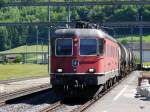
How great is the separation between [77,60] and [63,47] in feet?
3.01

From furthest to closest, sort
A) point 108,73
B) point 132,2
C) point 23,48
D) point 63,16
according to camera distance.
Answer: point 23,48 → point 63,16 → point 132,2 → point 108,73

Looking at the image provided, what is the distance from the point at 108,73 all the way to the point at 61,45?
416cm

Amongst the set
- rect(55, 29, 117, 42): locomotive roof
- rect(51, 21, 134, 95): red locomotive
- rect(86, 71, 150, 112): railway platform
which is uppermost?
rect(55, 29, 117, 42): locomotive roof

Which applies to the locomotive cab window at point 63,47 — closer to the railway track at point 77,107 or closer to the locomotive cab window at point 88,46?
Answer: the locomotive cab window at point 88,46

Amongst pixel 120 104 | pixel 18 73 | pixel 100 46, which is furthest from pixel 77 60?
pixel 18 73

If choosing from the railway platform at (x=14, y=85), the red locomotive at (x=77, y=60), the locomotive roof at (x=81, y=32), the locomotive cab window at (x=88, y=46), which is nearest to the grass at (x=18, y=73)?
the railway platform at (x=14, y=85)

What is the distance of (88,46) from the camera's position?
23.7m

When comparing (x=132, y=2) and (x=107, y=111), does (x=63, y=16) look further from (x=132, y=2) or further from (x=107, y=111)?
(x=107, y=111)

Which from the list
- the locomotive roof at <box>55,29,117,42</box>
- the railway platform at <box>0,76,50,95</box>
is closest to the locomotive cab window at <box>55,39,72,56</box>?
the locomotive roof at <box>55,29,117,42</box>

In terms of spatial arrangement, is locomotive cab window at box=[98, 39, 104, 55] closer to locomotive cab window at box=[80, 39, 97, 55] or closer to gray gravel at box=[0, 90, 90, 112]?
locomotive cab window at box=[80, 39, 97, 55]

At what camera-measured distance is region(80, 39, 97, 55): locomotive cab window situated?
23469 mm

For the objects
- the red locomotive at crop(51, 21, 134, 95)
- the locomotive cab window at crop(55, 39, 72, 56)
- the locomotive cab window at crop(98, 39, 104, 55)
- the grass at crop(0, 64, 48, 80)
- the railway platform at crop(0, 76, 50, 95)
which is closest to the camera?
the red locomotive at crop(51, 21, 134, 95)

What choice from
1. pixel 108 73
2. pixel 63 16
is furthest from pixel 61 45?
pixel 63 16

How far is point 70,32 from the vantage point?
934 inches
